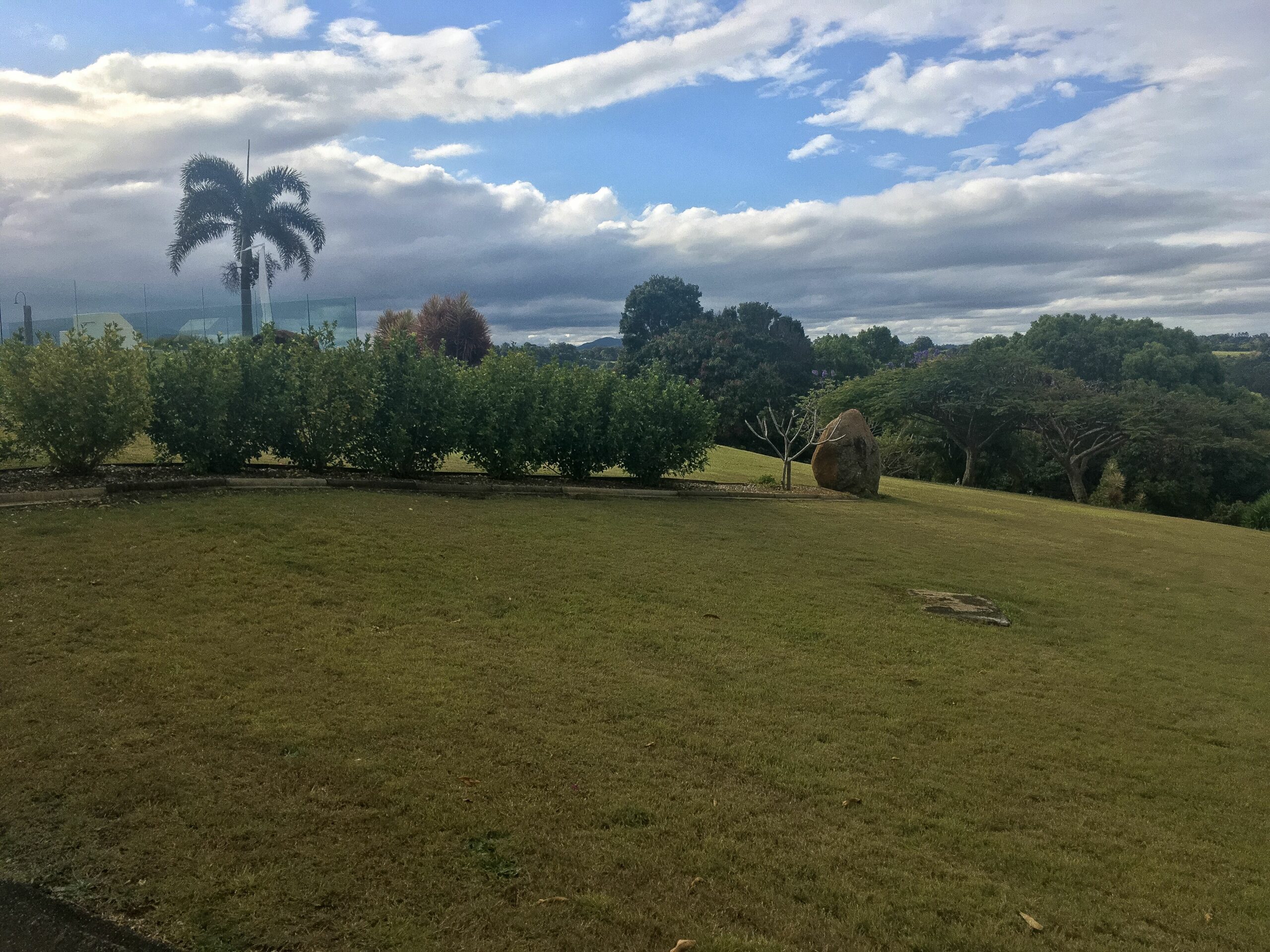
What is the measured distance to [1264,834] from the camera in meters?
3.76

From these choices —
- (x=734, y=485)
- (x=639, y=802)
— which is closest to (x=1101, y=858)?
(x=639, y=802)

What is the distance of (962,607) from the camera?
23.3 feet

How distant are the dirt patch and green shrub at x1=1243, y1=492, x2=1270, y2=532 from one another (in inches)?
1217

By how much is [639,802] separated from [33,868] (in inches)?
83.3

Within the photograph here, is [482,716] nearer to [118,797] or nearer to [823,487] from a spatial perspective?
[118,797]

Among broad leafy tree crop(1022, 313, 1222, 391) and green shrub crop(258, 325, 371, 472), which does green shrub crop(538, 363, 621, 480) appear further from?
broad leafy tree crop(1022, 313, 1222, 391)

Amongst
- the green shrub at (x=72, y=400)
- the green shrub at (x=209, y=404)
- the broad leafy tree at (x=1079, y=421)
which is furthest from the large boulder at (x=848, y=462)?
the broad leafy tree at (x=1079, y=421)

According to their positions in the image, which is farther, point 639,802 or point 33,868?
point 639,802

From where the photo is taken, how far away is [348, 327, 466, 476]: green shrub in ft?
32.2

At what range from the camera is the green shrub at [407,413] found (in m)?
9.81

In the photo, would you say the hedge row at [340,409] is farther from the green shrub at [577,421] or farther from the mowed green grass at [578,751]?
the mowed green grass at [578,751]

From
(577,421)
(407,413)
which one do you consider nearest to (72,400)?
(407,413)

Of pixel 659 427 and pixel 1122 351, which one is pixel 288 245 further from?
pixel 1122 351

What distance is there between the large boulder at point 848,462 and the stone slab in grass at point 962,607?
24.6 feet
